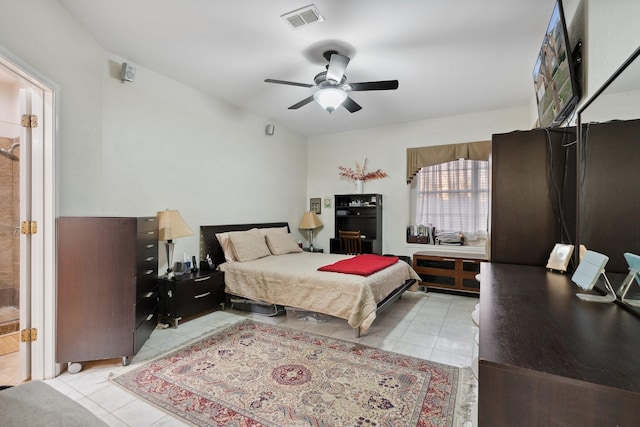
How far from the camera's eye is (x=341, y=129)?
18.7 feet

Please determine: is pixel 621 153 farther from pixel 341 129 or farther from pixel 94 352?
pixel 341 129

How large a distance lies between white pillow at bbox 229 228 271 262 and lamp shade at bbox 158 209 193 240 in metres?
0.76

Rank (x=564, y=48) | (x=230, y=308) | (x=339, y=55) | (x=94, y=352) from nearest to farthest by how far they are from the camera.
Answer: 1. (x=564, y=48)
2. (x=94, y=352)
3. (x=339, y=55)
4. (x=230, y=308)

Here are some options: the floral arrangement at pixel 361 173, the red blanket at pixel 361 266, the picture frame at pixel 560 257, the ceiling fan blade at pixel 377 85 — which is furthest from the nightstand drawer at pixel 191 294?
the picture frame at pixel 560 257

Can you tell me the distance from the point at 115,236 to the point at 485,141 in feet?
16.3

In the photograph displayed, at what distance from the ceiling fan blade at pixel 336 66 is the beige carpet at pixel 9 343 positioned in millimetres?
3464

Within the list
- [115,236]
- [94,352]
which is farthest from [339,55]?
[94,352]

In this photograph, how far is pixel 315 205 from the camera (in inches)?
243

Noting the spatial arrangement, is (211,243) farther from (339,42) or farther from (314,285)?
(339,42)

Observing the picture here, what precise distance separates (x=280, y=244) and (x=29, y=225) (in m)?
2.95

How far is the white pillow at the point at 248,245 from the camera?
3.96 metres

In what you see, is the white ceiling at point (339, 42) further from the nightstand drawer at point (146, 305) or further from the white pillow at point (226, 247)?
the nightstand drawer at point (146, 305)

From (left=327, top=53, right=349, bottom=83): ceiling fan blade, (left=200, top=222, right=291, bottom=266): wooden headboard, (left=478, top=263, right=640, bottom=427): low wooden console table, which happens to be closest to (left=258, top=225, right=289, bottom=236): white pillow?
(left=200, top=222, right=291, bottom=266): wooden headboard

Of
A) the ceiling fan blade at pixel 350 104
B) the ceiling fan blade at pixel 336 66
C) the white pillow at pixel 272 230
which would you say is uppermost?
the ceiling fan blade at pixel 336 66
